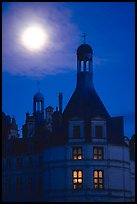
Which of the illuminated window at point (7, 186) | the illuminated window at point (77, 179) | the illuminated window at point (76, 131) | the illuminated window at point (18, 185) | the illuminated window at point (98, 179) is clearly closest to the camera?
the illuminated window at point (77, 179)

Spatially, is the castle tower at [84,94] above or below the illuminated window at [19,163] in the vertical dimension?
above

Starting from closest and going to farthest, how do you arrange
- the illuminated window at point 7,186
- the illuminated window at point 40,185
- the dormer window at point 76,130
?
the dormer window at point 76,130, the illuminated window at point 40,185, the illuminated window at point 7,186

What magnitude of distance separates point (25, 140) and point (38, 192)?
663 cm

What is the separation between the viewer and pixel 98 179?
38000mm

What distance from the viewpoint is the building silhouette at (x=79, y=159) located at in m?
37.9

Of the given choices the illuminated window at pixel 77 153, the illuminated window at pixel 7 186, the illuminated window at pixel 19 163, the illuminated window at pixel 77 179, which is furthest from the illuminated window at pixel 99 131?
the illuminated window at pixel 7 186

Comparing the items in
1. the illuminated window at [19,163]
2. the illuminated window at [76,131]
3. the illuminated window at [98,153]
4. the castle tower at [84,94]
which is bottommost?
the illuminated window at [19,163]

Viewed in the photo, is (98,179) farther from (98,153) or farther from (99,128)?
(99,128)

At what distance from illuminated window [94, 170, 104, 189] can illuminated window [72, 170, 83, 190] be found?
1242 mm

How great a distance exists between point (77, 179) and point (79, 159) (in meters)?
1.69

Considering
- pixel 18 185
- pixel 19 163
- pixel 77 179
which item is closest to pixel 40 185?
pixel 18 185

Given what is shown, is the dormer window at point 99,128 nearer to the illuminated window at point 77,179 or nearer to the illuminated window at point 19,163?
the illuminated window at point 77,179

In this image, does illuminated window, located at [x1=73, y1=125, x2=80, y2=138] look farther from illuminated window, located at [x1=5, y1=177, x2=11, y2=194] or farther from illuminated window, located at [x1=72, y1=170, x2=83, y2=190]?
illuminated window, located at [x1=5, y1=177, x2=11, y2=194]

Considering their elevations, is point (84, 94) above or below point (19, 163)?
above
